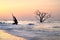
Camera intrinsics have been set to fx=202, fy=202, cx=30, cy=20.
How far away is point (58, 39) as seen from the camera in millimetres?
13250

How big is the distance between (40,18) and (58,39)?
3423cm

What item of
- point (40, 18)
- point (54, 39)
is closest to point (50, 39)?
point (54, 39)

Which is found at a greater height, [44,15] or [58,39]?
[58,39]

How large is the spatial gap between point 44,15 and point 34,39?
34569mm

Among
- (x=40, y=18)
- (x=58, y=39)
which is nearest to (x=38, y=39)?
(x=58, y=39)

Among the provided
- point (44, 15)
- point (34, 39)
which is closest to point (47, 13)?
point (44, 15)

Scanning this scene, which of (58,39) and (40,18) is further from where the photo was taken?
(40,18)

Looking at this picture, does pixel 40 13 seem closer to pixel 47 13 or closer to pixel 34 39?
pixel 47 13

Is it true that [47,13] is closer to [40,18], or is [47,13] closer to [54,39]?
[40,18]

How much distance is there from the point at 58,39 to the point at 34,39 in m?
1.59

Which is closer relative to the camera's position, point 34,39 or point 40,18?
point 34,39

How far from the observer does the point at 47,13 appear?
4812 centimetres

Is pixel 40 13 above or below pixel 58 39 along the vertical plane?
below

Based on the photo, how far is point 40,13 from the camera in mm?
47969
